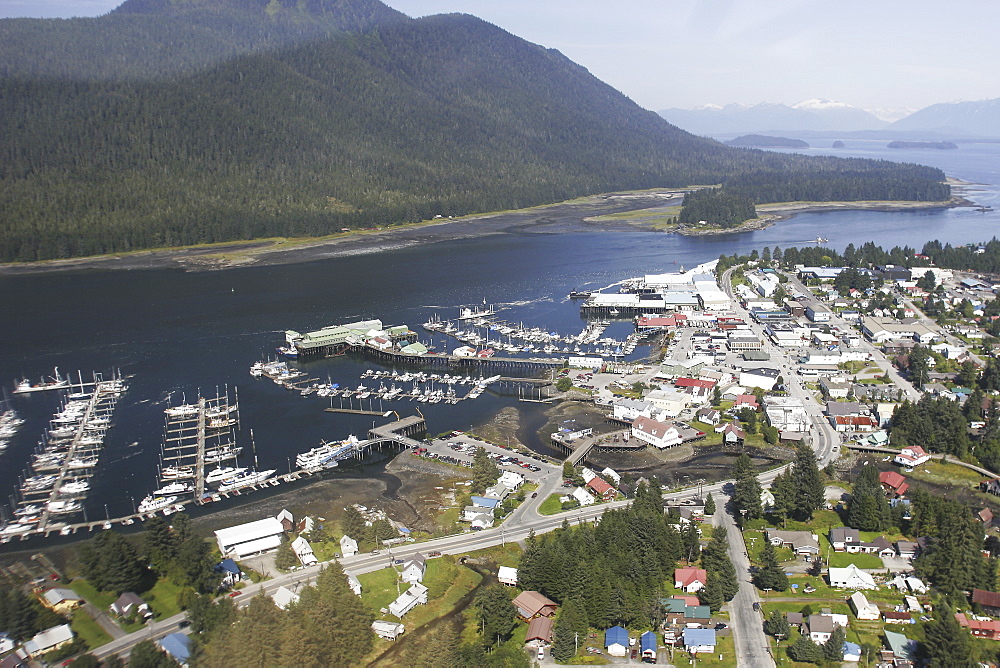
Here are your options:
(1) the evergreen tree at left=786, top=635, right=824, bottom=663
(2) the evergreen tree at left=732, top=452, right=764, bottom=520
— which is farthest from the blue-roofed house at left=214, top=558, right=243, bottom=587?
(2) the evergreen tree at left=732, top=452, right=764, bottom=520

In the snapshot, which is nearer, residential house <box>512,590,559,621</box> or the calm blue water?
residential house <box>512,590,559,621</box>

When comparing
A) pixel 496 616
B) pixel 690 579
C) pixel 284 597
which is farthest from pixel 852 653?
pixel 284 597

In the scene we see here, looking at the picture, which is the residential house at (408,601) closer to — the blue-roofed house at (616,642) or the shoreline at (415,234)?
the blue-roofed house at (616,642)

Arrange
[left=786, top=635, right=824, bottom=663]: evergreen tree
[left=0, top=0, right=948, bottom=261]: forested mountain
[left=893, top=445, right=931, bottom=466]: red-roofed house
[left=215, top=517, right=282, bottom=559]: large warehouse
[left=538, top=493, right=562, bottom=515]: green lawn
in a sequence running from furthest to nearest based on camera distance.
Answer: [left=0, top=0, right=948, bottom=261]: forested mountain → [left=893, top=445, right=931, bottom=466]: red-roofed house → [left=538, top=493, right=562, bottom=515]: green lawn → [left=215, top=517, right=282, bottom=559]: large warehouse → [left=786, top=635, right=824, bottom=663]: evergreen tree

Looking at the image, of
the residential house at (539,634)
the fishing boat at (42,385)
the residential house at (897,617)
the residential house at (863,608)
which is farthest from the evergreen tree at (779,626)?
the fishing boat at (42,385)

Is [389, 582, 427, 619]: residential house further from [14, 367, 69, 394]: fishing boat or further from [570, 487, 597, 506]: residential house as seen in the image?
[14, 367, 69, 394]: fishing boat

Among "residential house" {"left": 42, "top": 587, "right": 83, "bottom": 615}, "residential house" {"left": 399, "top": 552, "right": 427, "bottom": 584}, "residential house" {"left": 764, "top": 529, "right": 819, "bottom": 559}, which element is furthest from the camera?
"residential house" {"left": 764, "top": 529, "right": 819, "bottom": 559}
